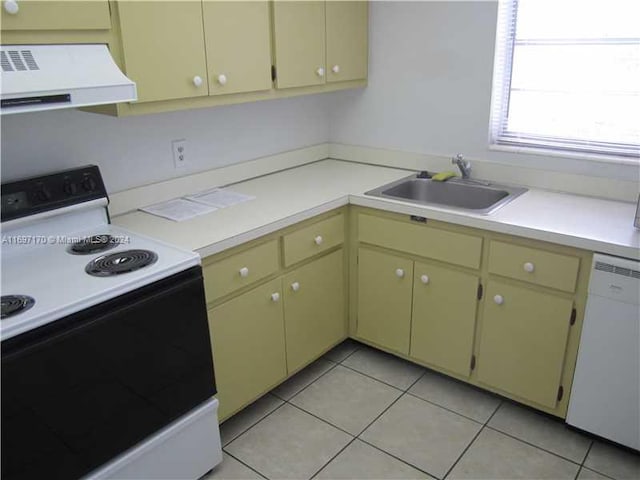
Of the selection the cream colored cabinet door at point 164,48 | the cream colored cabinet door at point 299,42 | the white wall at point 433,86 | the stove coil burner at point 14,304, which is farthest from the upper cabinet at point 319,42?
the stove coil burner at point 14,304

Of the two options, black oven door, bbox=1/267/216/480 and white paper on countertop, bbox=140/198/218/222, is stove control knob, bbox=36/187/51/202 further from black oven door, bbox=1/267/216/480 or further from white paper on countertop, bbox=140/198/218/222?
black oven door, bbox=1/267/216/480

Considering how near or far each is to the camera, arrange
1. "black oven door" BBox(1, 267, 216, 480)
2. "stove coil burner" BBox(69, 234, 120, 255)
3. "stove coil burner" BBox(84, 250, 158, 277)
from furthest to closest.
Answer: "stove coil burner" BBox(69, 234, 120, 255) → "stove coil burner" BBox(84, 250, 158, 277) → "black oven door" BBox(1, 267, 216, 480)

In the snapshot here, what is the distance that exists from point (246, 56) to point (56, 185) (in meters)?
0.93

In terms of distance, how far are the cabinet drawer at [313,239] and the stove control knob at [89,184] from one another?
2.53 ft

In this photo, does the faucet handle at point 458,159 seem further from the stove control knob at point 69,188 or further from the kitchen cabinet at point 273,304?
the stove control knob at point 69,188

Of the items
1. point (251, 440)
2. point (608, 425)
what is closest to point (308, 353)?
point (251, 440)

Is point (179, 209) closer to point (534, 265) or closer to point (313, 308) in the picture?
point (313, 308)

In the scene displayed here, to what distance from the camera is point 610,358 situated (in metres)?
2.01

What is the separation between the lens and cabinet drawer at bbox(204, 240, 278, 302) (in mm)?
2016

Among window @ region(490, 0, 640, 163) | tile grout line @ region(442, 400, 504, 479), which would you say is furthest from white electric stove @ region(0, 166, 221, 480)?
window @ region(490, 0, 640, 163)

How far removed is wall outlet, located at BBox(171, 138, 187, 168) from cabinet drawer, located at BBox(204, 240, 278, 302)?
641 mm

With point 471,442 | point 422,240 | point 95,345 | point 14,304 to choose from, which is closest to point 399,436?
point 471,442

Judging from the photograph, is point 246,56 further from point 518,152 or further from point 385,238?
point 518,152

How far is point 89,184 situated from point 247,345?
2.90 feet
